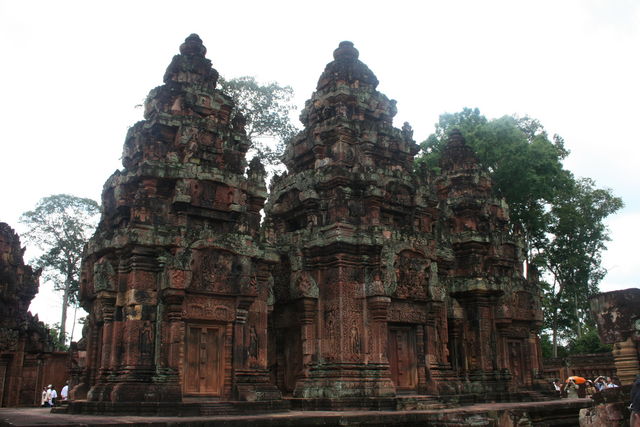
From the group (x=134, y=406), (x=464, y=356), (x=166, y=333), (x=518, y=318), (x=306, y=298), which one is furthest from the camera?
(x=518, y=318)

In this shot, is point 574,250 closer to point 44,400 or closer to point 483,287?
point 483,287

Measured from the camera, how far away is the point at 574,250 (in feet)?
98.4

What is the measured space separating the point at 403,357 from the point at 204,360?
15.9ft

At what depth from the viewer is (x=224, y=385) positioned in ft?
35.5

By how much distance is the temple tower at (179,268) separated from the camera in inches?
411

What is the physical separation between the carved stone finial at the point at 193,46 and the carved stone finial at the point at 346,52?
4087 mm

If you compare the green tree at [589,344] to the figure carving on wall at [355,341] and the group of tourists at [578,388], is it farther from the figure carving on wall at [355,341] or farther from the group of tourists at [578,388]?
the figure carving on wall at [355,341]

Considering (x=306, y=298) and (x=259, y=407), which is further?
(x=306, y=298)

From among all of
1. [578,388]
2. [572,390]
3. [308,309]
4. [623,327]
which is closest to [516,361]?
[572,390]

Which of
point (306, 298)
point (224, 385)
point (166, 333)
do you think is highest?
point (306, 298)

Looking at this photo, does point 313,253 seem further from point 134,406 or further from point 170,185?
point 134,406

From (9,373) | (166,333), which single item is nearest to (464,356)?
(166,333)

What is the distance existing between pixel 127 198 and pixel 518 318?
39.3ft

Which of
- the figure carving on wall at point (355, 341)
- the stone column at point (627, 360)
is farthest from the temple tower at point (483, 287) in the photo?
the stone column at point (627, 360)
